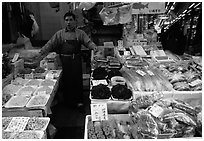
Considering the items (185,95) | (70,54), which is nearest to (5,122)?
(185,95)

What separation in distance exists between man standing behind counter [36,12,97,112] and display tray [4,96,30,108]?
4.78ft

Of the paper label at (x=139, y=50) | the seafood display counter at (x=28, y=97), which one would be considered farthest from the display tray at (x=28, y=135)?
the paper label at (x=139, y=50)

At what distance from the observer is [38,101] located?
2734 mm

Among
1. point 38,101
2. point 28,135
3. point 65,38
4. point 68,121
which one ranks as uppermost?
point 65,38

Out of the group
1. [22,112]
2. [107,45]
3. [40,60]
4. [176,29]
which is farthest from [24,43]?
[176,29]

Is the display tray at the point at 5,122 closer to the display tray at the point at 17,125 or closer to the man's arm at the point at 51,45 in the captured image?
the display tray at the point at 17,125

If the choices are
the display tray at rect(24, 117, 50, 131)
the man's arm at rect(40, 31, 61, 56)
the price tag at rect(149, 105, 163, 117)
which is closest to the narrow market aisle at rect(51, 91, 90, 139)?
the display tray at rect(24, 117, 50, 131)

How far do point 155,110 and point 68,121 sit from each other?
89.0 inches

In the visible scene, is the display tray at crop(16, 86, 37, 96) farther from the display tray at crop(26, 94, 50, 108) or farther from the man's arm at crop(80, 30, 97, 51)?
the man's arm at crop(80, 30, 97, 51)

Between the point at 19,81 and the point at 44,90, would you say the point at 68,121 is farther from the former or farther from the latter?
the point at 19,81

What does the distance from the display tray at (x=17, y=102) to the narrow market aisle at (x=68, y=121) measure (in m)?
0.83

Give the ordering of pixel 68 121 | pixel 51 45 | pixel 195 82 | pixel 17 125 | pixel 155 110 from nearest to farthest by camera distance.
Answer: pixel 155 110
pixel 17 125
pixel 195 82
pixel 68 121
pixel 51 45

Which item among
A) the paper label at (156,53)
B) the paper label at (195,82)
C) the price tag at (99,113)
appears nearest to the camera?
the price tag at (99,113)

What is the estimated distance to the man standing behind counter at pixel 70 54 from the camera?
415cm
